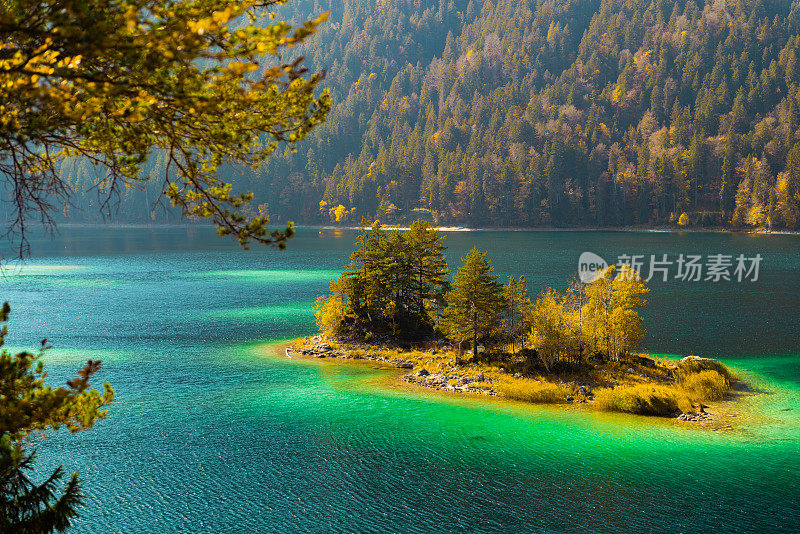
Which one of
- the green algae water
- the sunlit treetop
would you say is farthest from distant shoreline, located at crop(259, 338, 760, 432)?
the sunlit treetop

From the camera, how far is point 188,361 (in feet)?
179

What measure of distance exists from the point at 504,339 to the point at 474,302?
15.5ft

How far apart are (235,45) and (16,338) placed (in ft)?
214

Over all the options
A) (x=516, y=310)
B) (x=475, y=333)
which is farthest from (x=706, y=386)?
(x=475, y=333)

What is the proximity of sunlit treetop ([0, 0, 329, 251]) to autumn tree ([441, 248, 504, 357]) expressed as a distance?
3862cm

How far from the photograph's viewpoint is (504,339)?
52156mm

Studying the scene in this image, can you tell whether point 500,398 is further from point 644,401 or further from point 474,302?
point 644,401

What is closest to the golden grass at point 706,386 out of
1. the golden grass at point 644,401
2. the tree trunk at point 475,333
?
the golden grass at point 644,401

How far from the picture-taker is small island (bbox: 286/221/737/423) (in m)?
43.2

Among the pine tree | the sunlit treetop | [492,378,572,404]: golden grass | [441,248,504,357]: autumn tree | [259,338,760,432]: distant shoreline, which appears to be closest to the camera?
the sunlit treetop

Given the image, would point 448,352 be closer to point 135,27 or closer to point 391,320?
point 391,320

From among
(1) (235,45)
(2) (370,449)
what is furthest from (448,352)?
(1) (235,45)

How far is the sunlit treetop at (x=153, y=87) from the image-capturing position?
8023mm

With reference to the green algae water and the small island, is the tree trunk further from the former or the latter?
the green algae water
